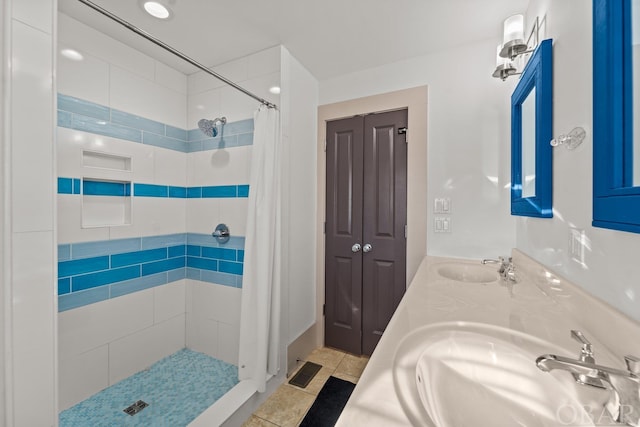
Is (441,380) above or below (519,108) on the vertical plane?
below

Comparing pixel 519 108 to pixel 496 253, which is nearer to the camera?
pixel 519 108

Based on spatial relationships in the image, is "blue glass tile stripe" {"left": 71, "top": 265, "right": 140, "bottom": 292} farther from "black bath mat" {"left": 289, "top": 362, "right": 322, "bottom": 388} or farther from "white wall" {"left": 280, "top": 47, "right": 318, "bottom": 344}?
"black bath mat" {"left": 289, "top": 362, "right": 322, "bottom": 388}

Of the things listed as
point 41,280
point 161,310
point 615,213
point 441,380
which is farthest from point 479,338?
point 161,310

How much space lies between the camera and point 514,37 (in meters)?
1.29

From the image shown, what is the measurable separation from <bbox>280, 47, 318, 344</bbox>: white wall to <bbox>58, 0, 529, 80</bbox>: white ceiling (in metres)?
0.23

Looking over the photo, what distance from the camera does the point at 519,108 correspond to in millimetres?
1493

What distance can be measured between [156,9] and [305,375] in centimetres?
257

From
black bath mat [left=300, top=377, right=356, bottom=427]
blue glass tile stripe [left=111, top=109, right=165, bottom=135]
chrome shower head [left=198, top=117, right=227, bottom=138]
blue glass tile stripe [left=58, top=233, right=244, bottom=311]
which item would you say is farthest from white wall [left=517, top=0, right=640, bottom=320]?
blue glass tile stripe [left=111, top=109, right=165, bottom=135]

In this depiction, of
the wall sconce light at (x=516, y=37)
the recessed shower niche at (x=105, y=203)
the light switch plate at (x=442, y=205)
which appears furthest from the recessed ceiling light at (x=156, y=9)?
the light switch plate at (x=442, y=205)

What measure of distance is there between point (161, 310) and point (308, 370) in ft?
4.13

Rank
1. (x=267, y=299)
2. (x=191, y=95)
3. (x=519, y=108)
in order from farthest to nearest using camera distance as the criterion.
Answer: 1. (x=191, y=95)
2. (x=267, y=299)
3. (x=519, y=108)

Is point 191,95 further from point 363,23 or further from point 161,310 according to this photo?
point 161,310

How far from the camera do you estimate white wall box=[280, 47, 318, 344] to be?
1.93 meters

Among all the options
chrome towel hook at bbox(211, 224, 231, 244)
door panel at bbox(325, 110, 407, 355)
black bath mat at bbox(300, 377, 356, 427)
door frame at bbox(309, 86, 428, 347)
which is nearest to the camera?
black bath mat at bbox(300, 377, 356, 427)
